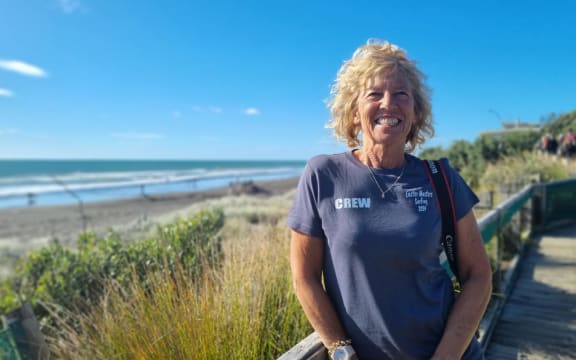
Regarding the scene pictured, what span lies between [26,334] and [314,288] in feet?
7.44

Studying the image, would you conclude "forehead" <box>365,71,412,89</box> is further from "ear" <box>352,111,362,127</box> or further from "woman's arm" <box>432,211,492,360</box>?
"woman's arm" <box>432,211,492,360</box>

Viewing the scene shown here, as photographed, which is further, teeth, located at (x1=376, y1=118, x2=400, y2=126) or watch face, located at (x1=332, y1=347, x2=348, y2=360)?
teeth, located at (x1=376, y1=118, x2=400, y2=126)

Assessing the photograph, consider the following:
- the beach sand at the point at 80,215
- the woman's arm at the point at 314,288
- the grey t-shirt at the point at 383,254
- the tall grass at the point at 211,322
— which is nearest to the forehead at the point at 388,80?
the grey t-shirt at the point at 383,254

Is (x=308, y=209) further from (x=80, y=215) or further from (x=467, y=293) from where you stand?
(x=80, y=215)

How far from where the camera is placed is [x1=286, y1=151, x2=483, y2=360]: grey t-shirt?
60.3 inches

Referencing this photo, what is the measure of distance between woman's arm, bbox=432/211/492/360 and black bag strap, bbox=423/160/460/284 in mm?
26

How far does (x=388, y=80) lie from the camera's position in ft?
5.83

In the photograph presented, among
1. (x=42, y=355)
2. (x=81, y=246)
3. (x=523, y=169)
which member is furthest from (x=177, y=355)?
(x=523, y=169)

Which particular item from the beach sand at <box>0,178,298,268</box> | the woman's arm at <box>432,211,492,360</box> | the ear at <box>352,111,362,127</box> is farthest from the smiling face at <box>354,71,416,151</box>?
the beach sand at <box>0,178,298,268</box>

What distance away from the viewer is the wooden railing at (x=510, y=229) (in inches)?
68.7

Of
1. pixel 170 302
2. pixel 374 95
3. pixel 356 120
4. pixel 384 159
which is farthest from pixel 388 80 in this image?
pixel 170 302

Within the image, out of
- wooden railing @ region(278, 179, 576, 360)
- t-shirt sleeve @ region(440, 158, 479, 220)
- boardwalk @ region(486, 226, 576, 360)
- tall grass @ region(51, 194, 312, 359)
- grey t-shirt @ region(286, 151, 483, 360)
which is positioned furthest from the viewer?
boardwalk @ region(486, 226, 576, 360)

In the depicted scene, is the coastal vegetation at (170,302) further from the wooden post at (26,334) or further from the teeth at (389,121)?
the teeth at (389,121)

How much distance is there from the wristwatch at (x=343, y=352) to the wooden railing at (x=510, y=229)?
0.13 m
